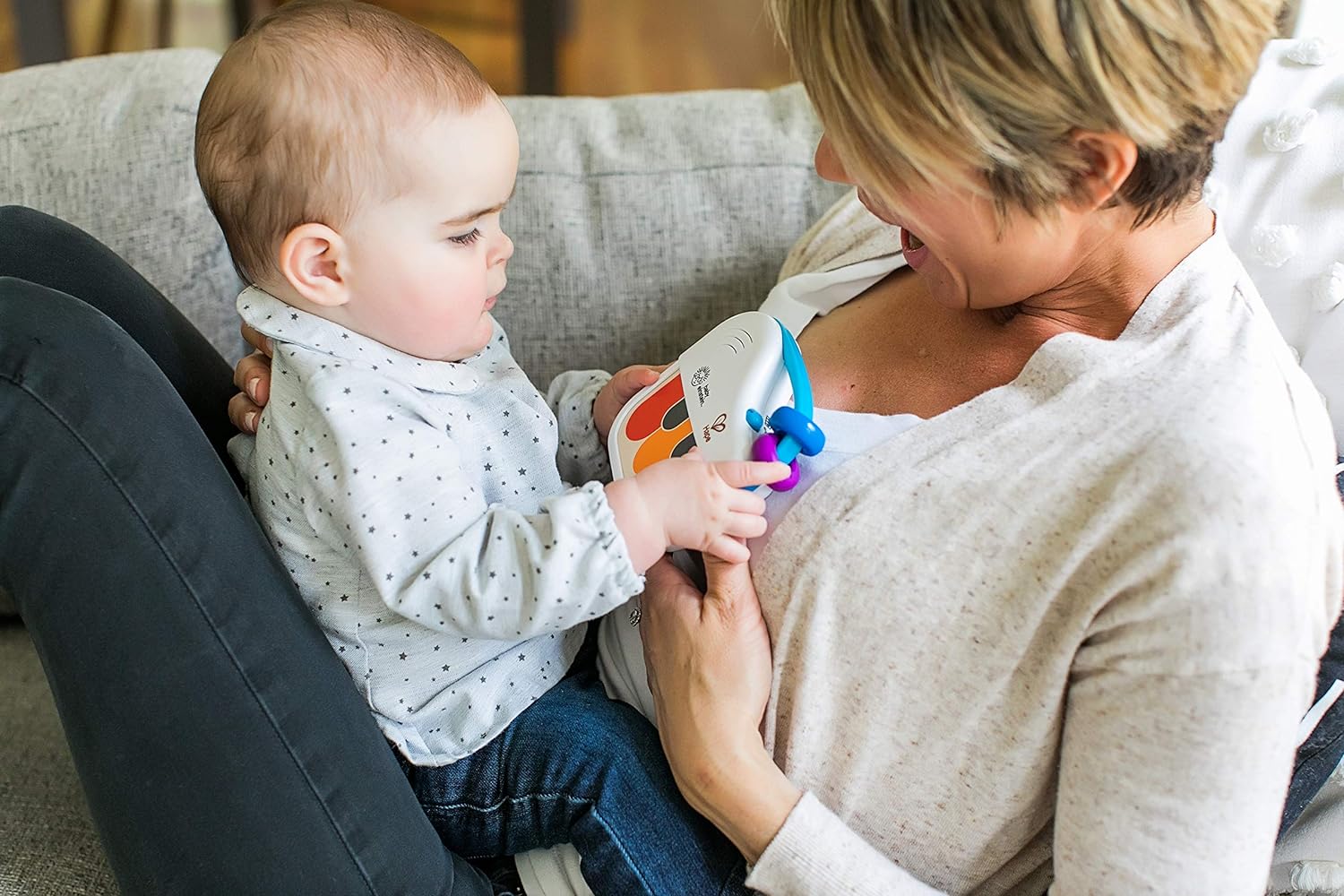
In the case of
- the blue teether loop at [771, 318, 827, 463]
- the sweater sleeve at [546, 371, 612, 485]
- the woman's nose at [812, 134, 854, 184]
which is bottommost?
the sweater sleeve at [546, 371, 612, 485]

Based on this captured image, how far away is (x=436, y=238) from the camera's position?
0.95m

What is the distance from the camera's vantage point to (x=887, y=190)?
0.88 m

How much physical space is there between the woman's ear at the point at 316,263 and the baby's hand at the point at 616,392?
30 centimetres

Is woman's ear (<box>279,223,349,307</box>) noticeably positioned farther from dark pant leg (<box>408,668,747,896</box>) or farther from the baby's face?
dark pant leg (<box>408,668,747,896</box>)

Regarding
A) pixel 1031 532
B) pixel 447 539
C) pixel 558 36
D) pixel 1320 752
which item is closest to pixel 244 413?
pixel 447 539

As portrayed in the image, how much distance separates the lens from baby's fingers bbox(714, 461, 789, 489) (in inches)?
36.0

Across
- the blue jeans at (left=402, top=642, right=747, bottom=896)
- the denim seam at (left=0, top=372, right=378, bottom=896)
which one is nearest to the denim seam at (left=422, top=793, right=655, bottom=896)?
the blue jeans at (left=402, top=642, right=747, bottom=896)

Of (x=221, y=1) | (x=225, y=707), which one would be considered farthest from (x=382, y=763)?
(x=221, y=1)

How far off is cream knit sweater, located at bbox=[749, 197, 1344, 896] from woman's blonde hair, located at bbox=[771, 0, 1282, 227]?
16cm

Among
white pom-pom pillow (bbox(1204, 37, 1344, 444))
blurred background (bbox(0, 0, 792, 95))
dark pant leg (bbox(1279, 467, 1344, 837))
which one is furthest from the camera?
blurred background (bbox(0, 0, 792, 95))

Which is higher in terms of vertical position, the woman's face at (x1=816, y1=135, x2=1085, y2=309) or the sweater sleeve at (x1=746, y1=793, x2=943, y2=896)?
the woman's face at (x1=816, y1=135, x2=1085, y2=309)

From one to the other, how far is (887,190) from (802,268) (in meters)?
0.41

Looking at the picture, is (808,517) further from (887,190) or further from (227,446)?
(227,446)

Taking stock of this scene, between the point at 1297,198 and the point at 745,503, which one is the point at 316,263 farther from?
the point at 1297,198
